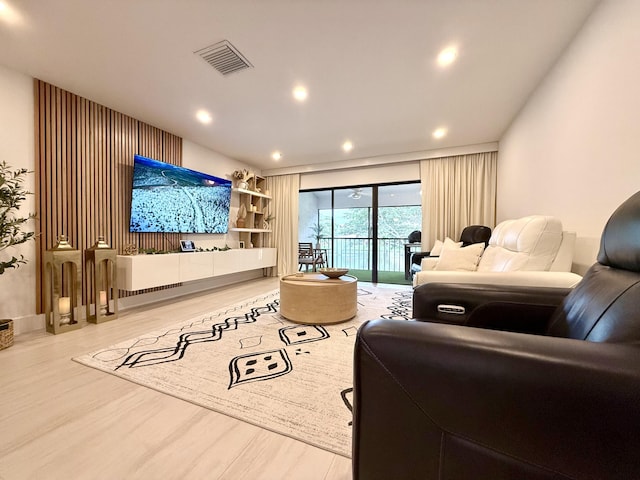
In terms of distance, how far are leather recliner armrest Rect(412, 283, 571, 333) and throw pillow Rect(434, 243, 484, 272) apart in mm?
1581

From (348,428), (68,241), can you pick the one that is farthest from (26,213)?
(348,428)

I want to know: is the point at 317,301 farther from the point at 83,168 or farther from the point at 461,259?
the point at 83,168

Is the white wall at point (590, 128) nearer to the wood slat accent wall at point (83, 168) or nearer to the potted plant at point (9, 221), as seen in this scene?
the potted plant at point (9, 221)

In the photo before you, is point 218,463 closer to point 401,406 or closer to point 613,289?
point 401,406

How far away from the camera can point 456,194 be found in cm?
427

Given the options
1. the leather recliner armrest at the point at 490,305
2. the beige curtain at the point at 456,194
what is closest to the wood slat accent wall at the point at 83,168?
the leather recliner armrest at the point at 490,305

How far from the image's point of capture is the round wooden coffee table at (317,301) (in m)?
2.49

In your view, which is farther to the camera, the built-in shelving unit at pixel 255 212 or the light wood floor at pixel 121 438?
the built-in shelving unit at pixel 255 212

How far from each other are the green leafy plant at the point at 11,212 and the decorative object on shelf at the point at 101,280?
0.49m

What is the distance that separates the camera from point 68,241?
2.65 meters

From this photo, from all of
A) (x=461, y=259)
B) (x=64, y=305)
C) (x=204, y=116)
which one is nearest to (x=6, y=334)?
(x=64, y=305)

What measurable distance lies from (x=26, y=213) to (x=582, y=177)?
4.55 m

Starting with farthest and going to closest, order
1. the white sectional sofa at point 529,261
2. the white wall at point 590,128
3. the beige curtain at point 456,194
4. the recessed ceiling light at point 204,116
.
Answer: the beige curtain at point 456,194, the recessed ceiling light at point 204,116, the white sectional sofa at point 529,261, the white wall at point 590,128

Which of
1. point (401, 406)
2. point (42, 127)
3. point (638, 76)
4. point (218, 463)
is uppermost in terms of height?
point (42, 127)
